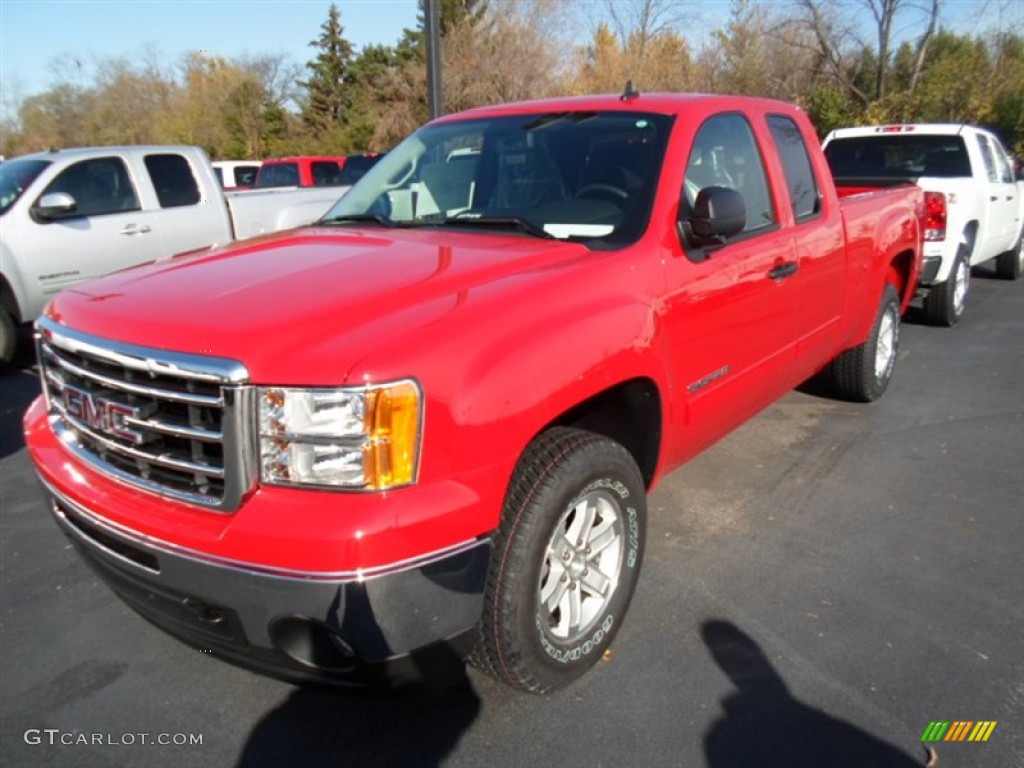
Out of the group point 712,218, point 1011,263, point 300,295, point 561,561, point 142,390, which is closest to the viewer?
point 142,390

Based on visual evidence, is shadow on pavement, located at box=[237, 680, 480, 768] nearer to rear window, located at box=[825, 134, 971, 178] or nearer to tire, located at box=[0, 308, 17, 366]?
tire, located at box=[0, 308, 17, 366]

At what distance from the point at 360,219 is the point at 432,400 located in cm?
183

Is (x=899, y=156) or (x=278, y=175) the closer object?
(x=899, y=156)

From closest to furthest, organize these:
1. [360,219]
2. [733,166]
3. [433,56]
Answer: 1. [360,219]
2. [733,166]
3. [433,56]

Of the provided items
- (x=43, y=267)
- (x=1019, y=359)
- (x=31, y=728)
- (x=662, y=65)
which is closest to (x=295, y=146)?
(x=662, y=65)

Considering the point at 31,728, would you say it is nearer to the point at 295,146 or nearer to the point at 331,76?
the point at 295,146

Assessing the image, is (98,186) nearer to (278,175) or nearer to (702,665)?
(702,665)

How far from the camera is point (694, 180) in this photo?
3463 mm

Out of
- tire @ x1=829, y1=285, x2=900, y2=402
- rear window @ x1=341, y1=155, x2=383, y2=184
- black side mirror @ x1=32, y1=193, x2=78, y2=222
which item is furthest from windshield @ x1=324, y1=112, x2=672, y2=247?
rear window @ x1=341, y1=155, x2=383, y2=184

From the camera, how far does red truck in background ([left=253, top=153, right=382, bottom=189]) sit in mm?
16203

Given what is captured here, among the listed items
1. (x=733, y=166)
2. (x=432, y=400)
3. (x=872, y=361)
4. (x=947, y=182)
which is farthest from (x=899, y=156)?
(x=432, y=400)

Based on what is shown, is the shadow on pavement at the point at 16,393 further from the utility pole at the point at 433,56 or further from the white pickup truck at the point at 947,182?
the white pickup truck at the point at 947,182

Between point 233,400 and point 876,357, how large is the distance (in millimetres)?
4808

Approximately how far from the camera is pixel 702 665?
9.53 feet
